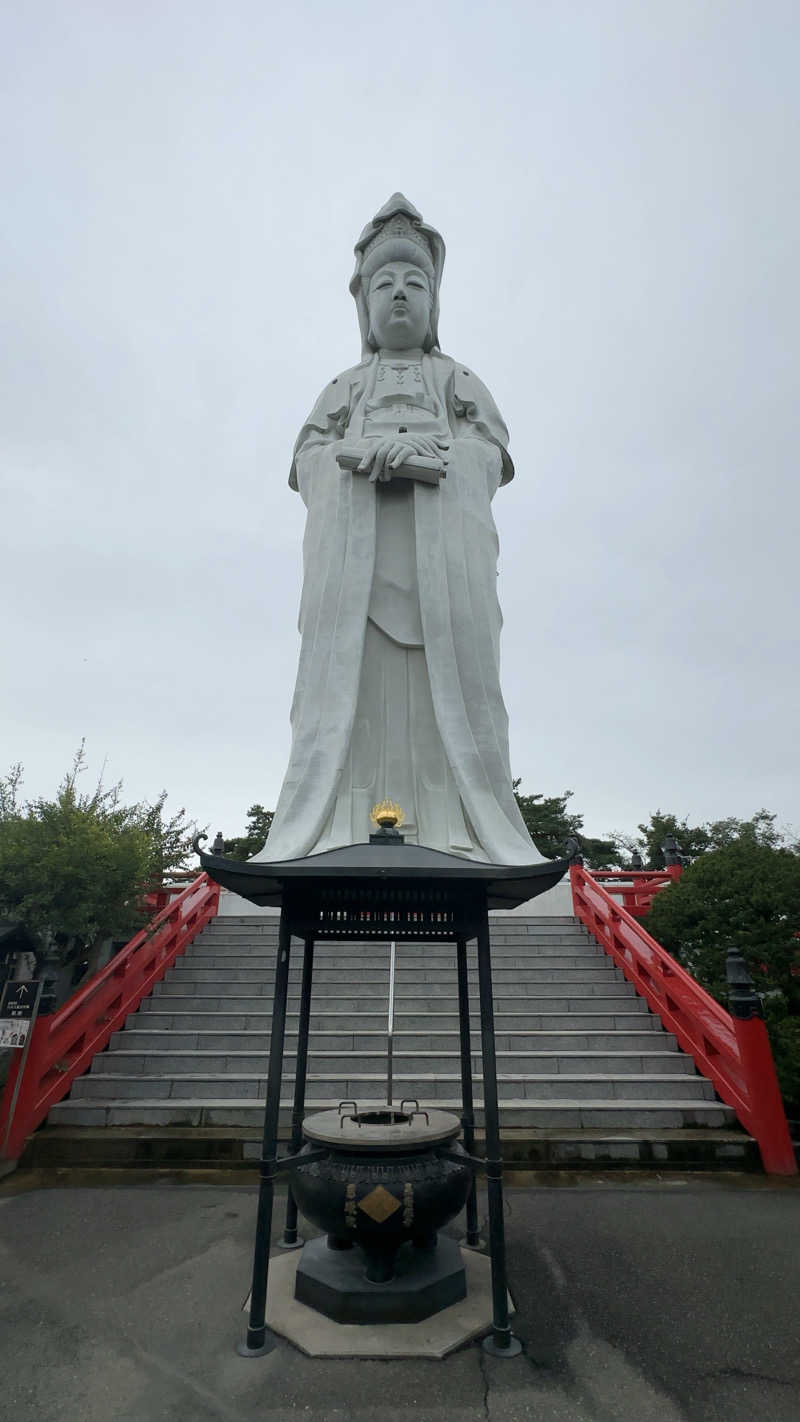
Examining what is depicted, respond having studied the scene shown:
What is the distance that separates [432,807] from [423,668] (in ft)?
4.88

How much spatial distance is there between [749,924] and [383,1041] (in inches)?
131

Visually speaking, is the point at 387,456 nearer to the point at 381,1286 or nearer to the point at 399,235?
the point at 399,235

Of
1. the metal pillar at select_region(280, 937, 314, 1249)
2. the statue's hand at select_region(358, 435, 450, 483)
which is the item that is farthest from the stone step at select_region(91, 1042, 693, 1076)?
the statue's hand at select_region(358, 435, 450, 483)

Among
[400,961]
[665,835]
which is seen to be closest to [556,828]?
[665,835]

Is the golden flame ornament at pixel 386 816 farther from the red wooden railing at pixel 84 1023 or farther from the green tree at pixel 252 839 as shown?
the green tree at pixel 252 839

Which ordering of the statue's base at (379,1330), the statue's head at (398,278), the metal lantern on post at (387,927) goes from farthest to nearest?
the statue's head at (398,278), the metal lantern on post at (387,927), the statue's base at (379,1330)

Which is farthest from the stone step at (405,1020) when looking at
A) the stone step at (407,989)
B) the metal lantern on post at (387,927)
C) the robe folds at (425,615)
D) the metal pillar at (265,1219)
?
the metal pillar at (265,1219)

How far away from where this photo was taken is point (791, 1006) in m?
5.57

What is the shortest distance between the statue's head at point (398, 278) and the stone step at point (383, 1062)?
798 cm

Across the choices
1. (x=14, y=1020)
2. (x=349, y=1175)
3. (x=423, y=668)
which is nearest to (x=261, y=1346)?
(x=349, y=1175)

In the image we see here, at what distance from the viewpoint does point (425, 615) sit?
6.91 meters

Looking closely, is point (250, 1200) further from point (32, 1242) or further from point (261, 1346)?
point (261, 1346)

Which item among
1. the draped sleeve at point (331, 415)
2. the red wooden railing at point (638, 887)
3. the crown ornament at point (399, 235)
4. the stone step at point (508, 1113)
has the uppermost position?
the crown ornament at point (399, 235)

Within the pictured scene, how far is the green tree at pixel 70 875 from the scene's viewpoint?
6.66 m
